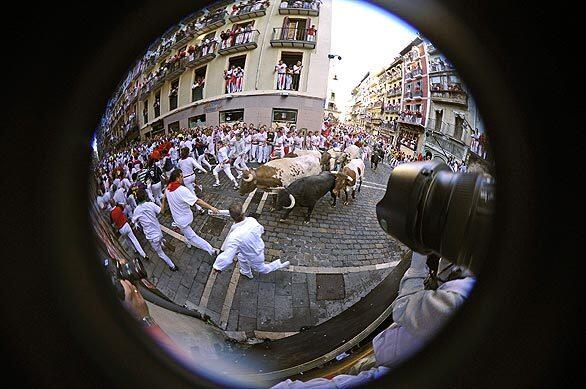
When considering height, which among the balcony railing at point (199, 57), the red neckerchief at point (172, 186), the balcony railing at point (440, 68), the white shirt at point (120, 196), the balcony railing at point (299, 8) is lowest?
the white shirt at point (120, 196)

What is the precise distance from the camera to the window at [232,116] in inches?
41.6

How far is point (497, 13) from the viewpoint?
0.88 metres

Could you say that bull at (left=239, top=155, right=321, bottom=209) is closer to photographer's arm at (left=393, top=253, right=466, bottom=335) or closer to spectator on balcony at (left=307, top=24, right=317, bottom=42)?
spectator on balcony at (left=307, top=24, right=317, bottom=42)

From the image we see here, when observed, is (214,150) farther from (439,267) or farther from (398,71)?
(439,267)

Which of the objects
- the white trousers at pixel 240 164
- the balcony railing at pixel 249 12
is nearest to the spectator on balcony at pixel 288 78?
the balcony railing at pixel 249 12

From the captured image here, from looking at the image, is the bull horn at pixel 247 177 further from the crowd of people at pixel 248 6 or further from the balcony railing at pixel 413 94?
the balcony railing at pixel 413 94

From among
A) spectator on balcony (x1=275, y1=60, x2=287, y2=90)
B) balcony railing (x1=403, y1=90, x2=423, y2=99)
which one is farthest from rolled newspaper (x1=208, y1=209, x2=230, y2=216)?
balcony railing (x1=403, y1=90, x2=423, y2=99)

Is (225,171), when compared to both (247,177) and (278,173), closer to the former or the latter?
(247,177)

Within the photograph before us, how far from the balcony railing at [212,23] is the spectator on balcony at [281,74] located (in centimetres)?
27

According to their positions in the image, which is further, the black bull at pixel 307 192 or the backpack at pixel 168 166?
the black bull at pixel 307 192

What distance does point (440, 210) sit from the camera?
3.51 feet

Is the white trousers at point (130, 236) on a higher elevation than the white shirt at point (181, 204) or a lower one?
lower

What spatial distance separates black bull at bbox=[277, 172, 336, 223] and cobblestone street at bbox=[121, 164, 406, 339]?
0.03m

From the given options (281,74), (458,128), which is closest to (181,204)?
(281,74)
